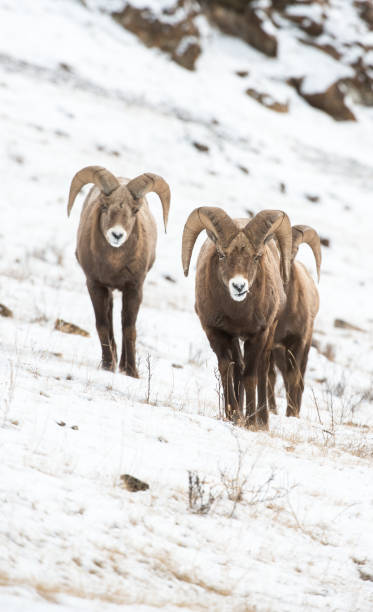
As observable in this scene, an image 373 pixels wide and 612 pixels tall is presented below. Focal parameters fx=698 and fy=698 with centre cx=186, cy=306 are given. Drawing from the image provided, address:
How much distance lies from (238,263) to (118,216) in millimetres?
2269

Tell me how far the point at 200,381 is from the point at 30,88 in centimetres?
2112

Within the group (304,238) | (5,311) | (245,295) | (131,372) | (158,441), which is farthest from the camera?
(5,311)

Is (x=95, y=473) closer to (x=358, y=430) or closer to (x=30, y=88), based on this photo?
(x=358, y=430)

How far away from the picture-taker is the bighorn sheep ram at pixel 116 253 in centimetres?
776

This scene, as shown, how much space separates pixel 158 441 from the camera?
439 centimetres

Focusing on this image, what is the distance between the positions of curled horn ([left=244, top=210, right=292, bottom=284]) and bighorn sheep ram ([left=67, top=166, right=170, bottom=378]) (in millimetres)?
1869

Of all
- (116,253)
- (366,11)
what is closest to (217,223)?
(116,253)

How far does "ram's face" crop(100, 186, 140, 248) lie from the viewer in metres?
7.40

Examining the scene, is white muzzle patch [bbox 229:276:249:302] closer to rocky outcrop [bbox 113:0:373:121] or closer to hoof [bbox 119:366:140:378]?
hoof [bbox 119:366:140:378]

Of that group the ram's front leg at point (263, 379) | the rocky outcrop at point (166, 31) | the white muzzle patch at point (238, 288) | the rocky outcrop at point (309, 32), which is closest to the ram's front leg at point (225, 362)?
the ram's front leg at point (263, 379)

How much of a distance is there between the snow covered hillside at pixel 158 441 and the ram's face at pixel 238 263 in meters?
1.04

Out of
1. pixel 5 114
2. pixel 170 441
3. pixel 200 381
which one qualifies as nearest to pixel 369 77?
pixel 5 114

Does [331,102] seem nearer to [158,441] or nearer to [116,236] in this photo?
[116,236]

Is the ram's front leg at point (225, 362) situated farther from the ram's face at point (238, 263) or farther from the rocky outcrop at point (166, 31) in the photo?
the rocky outcrop at point (166, 31)
